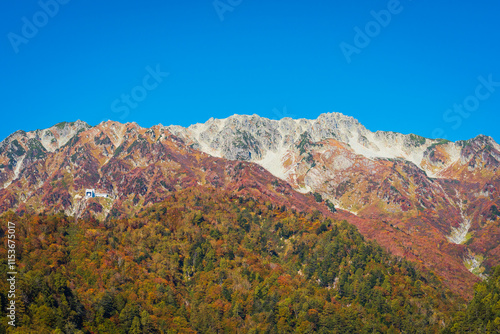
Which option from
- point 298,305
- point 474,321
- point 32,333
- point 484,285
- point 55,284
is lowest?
point 32,333

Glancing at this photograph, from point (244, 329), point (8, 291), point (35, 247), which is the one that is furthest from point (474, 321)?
point (35, 247)

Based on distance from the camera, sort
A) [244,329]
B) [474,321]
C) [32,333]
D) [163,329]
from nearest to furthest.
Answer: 1. [32,333]
2. [474,321]
3. [163,329]
4. [244,329]

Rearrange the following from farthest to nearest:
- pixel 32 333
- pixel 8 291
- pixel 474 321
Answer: pixel 474 321
pixel 8 291
pixel 32 333

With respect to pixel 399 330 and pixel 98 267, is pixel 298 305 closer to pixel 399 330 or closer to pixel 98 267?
pixel 399 330

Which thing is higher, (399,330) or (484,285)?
(484,285)

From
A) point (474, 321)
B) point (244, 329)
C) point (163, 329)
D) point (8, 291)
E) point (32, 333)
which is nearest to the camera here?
point (32, 333)

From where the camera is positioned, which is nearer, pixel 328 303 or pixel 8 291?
pixel 8 291

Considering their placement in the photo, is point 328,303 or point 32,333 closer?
point 32,333

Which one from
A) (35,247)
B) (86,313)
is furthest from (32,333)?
(35,247)

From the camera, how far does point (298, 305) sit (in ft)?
629

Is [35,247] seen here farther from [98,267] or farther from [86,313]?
[86,313]

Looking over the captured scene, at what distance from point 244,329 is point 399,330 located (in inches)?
2617

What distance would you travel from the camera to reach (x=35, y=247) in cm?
18488

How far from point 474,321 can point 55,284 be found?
14927 cm
